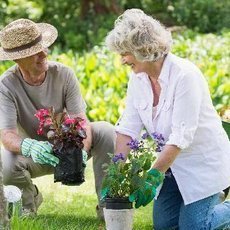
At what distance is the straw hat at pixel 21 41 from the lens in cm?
499

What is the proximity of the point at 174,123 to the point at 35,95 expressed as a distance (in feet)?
3.55

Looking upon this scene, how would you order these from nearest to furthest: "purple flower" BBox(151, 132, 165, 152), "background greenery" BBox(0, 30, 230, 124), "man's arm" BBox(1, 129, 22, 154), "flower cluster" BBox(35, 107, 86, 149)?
"purple flower" BBox(151, 132, 165, 152) < "flower cluster" BBox(35, 107, 86, 149) < "man's arm" BBox(1, 129, 22, 154) < "background greenery" BBox(0, 30, 230, 124)

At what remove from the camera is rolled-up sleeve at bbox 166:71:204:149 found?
4.46 metres

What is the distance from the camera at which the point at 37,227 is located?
4.36 meters

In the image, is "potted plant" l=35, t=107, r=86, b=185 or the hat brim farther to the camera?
the hat brim

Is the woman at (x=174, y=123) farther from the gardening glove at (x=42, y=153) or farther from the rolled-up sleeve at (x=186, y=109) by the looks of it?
the gardening glove at (x=42, y=153)

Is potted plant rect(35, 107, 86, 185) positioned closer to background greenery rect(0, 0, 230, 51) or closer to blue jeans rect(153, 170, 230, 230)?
blue jeans rect(153, 170, 230, 230)

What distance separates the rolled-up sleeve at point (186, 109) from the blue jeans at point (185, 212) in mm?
264

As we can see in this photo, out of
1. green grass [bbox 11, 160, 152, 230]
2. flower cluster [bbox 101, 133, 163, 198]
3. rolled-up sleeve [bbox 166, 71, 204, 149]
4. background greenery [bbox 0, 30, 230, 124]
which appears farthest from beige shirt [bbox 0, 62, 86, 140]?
background greenery [bbox 0, 30, 230, 124]

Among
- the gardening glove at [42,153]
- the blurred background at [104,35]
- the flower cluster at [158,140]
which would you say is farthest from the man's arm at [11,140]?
the blurred background at [104,35]

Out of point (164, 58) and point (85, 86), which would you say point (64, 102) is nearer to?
point (164, 58)

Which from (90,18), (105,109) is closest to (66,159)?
(105,109)

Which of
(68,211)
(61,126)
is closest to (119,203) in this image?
(61,126)

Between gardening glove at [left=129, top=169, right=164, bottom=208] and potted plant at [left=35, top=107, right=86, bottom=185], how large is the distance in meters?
0.57
